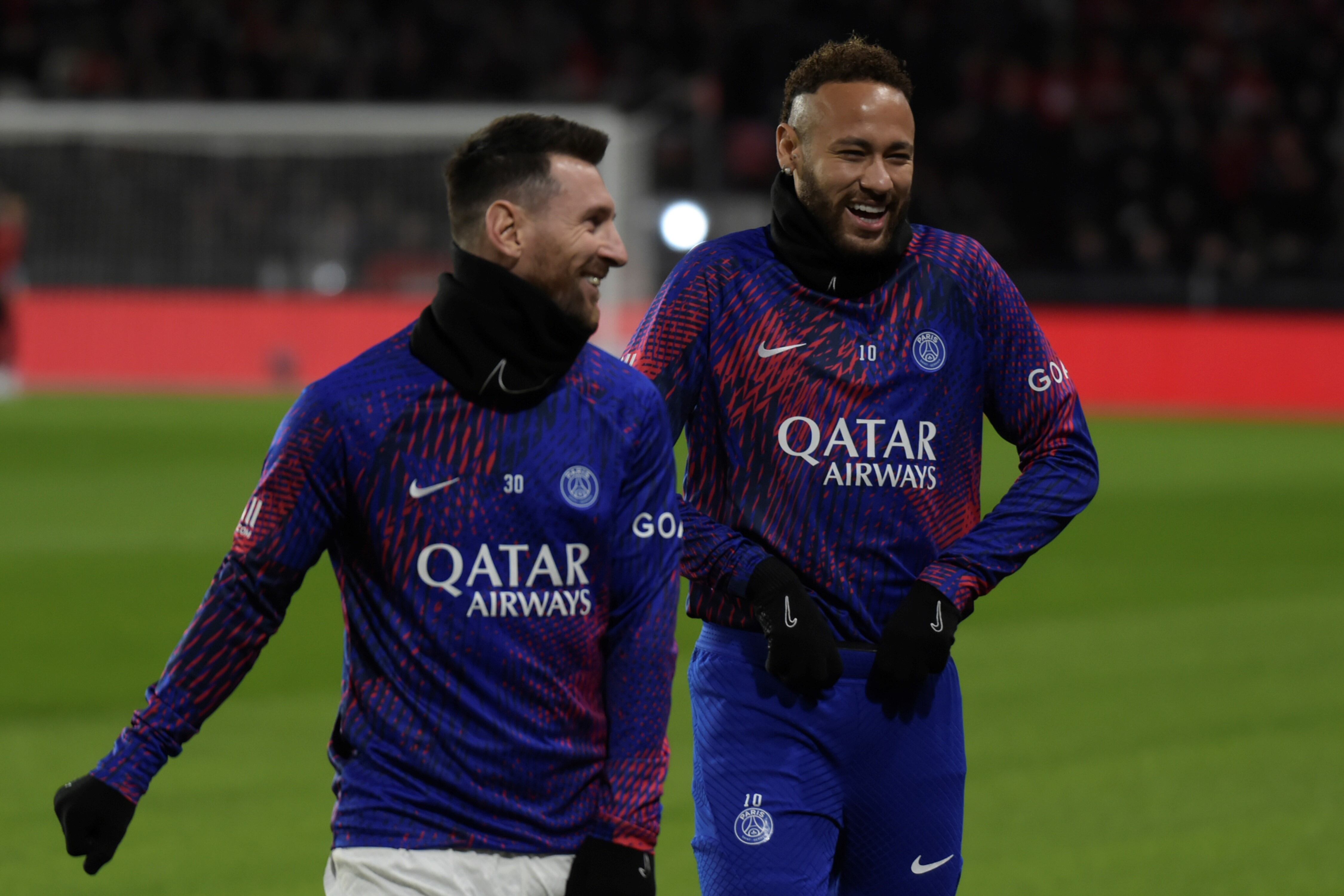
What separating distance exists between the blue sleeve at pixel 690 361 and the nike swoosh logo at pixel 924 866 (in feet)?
1.99

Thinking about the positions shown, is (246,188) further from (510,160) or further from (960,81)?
(510,160)

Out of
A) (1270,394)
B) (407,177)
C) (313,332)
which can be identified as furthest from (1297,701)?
(407,177)

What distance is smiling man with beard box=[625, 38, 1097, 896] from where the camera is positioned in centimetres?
369

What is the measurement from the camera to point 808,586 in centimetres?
374

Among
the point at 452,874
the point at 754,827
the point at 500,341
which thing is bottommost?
the point at 452,874

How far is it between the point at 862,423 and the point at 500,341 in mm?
1005

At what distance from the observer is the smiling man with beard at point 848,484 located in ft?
12.1

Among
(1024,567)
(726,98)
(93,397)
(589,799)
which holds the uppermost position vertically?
(726,98)

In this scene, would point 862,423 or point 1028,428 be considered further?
point 1028,428

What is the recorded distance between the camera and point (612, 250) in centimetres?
302

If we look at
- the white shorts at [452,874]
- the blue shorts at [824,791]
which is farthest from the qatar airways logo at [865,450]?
the white shorts at [452,874]

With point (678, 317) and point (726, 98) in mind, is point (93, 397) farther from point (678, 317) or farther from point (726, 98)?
point (678, 317)

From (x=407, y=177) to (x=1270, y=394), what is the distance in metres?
11.3

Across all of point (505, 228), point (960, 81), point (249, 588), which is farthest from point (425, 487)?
point (960, 81)
